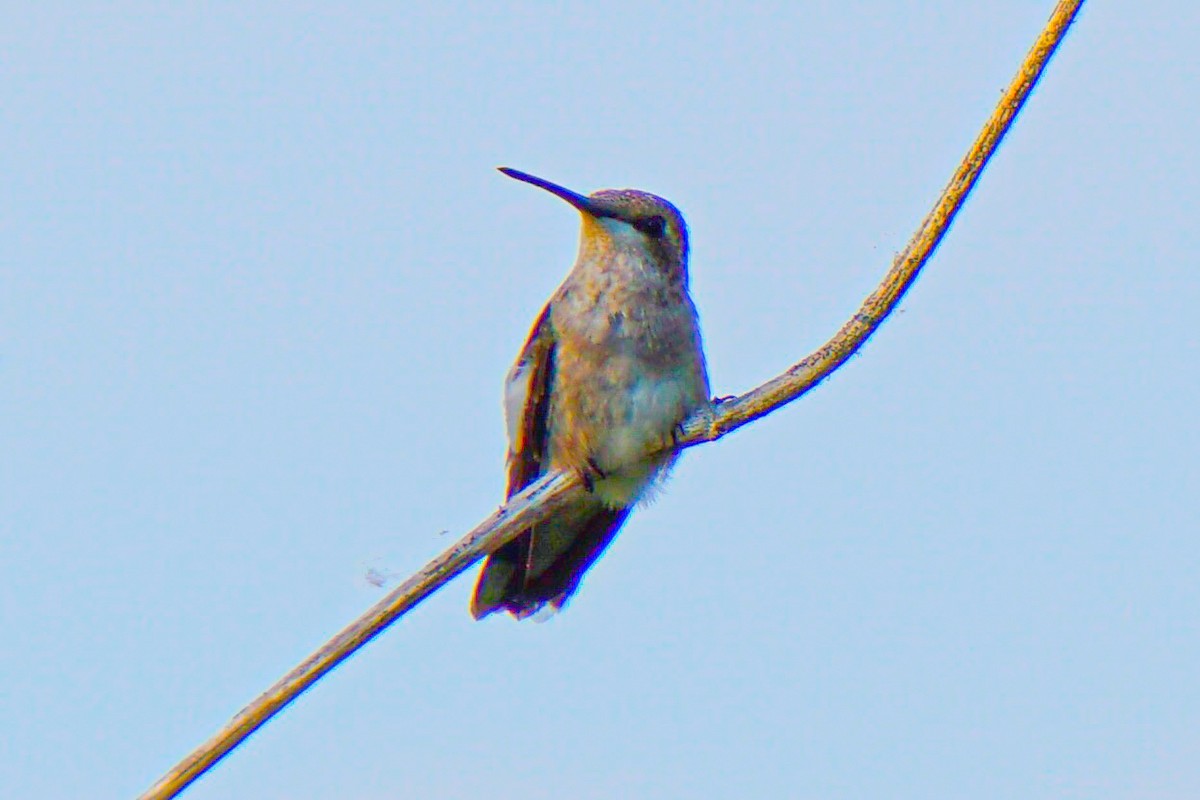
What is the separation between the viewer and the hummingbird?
6078mm

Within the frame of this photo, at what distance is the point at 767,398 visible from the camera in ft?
14.3

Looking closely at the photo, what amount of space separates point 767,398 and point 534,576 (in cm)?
248

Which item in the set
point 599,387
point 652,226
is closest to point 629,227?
point 652,226

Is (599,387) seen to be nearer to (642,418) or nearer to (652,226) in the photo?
(642,418)

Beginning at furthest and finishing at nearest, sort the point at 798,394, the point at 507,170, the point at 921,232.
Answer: the point at 507,170, the point at 798,394, the point at 921,232

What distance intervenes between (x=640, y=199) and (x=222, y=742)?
11.4ft

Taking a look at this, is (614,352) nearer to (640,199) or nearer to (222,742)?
(640,199)

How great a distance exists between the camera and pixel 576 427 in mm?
6191

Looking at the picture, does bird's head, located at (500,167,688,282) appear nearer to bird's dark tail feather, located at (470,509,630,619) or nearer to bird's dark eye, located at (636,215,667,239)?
bird's dark eye, located at (636,215,667,239)

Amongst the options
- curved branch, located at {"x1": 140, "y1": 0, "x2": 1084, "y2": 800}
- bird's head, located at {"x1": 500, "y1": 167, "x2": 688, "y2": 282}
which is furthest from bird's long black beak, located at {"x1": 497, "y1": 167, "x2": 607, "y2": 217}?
curved branch, located at {"x1": 140, "y1": 0, "x2": 1084, "y2": 800}

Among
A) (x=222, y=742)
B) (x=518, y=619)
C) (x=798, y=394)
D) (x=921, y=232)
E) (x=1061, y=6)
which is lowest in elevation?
(x=518, y=619)

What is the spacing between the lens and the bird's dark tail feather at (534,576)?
21.3 ft

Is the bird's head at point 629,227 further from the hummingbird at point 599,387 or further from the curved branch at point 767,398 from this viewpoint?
the curved branch at point 767,398

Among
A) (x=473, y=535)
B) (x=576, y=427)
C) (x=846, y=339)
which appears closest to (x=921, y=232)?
(x=846, y=339)
